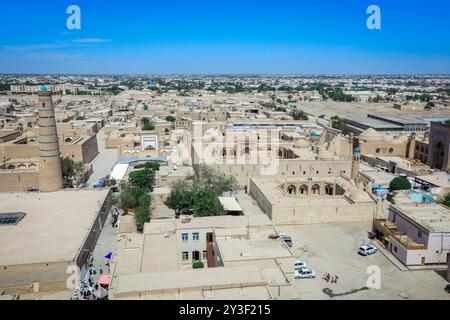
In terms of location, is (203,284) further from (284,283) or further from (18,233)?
(18,233)

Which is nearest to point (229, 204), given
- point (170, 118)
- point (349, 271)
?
point (349, 271)

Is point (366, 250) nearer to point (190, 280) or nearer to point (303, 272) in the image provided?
point (303, 272)

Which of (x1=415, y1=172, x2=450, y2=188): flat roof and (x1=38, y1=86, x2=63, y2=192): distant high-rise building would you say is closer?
(x1=38, y1=86, x2=63, y2=192): distant high-rise building

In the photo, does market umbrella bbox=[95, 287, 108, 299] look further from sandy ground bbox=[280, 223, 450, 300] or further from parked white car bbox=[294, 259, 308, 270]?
parked white car bbox=[294, 259, 308, 270]

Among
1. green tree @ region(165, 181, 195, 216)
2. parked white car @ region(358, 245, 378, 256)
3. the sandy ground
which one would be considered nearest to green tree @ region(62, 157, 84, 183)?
green tree @ region(165, 181, 195, 216)

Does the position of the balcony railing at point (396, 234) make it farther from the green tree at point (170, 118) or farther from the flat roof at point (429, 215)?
the green tree at point (170, 118)

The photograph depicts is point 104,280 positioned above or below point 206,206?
below
